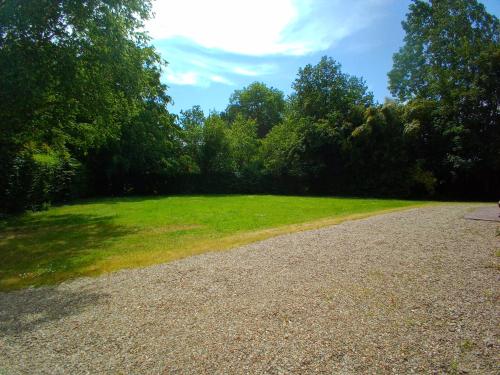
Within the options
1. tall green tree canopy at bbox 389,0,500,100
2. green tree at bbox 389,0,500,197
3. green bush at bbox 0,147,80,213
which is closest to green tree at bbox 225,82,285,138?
tall green tree canopy at bbox 389,0,500,100

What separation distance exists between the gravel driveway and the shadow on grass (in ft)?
3.41

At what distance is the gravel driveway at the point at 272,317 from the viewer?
3.49 m

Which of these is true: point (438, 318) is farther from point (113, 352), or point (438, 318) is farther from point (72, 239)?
point (72, 239)

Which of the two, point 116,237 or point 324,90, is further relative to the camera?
point 324,90

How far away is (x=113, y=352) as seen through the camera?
3730 mm

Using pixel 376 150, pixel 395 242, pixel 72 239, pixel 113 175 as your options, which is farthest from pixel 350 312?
pixel 113 175

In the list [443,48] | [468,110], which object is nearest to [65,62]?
[468,110]

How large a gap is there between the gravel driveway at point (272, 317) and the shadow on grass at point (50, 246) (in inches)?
41.0

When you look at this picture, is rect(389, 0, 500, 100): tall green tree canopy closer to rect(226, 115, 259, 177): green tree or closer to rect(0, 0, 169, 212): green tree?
rect(226, 115, 259, 177): green tree

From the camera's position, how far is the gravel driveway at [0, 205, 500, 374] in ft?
11.5

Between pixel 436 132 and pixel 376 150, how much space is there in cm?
424

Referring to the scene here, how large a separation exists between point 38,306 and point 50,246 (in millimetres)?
4961

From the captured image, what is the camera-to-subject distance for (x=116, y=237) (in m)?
10.5

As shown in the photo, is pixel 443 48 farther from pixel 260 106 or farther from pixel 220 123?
pixel 260 106
